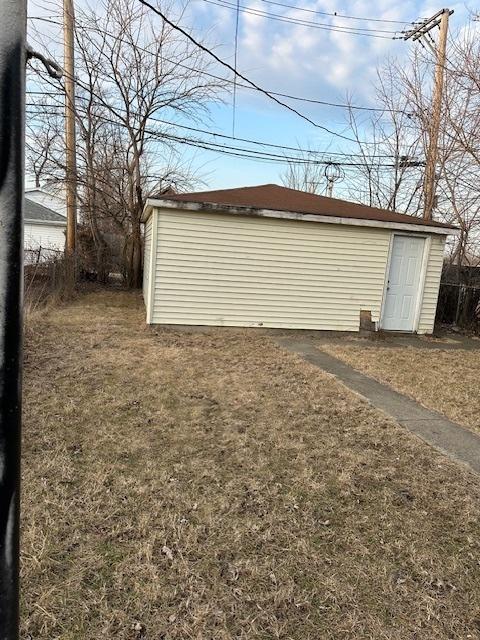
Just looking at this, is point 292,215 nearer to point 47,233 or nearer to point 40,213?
point 47,233

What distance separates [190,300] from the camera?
853 centimetres

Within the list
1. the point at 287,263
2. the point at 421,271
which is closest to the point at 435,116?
the point at 421,271

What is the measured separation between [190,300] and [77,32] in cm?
1184

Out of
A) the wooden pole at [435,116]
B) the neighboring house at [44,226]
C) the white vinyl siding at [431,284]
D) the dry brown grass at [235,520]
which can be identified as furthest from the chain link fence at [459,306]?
the neighboring house at [44,226]

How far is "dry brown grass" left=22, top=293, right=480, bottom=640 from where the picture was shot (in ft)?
6.12

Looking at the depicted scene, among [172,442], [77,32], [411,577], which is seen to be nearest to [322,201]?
[172,442]

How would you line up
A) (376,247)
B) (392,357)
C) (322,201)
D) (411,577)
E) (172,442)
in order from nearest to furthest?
(411,577) < (172,442) < (392,357) < (376,247) < (322,201)

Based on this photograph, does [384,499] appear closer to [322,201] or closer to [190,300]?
[190,300]

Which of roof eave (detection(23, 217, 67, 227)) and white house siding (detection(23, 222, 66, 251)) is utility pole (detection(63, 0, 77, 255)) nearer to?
roof eave (detection(23, 217, 67, 227))

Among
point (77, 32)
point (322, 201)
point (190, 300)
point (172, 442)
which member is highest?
point (77, 32)

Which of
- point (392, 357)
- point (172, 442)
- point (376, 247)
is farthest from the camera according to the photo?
point (376, 247)

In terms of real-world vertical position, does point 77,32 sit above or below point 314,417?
above

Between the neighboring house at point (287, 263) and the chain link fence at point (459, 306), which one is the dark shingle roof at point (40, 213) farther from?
A: the chain link fence at point (459, 306)

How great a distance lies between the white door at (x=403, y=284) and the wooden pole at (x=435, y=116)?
290 centimetres
